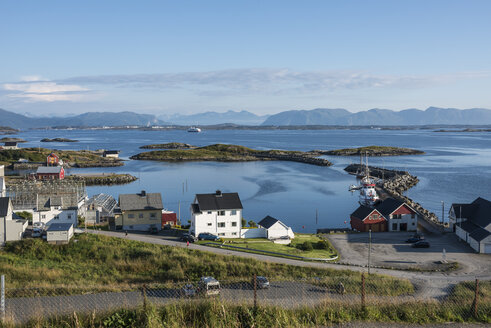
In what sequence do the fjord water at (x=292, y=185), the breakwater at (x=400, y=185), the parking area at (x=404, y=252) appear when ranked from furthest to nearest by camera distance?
1. the fjord water at (x=292, y=185)
2. the breakwater at (x=400, y=185)
3. the parking area at (x=404, y=252)

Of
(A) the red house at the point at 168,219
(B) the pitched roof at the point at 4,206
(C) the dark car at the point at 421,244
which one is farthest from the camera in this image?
(A) the red house at the point at 168,219

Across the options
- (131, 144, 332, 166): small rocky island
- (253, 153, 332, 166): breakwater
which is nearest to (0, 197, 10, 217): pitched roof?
(253, 153, 332, 166): breakwater

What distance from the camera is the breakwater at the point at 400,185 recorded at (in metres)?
43.2

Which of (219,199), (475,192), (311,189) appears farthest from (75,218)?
(475,192)

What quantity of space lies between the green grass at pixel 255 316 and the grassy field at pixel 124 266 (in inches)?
347

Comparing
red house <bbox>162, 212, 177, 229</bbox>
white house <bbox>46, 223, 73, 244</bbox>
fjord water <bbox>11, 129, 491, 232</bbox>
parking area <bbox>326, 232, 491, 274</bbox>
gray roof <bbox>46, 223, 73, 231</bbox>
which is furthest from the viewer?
fjord water <bbox>11, 129, 491, 232</bbox>

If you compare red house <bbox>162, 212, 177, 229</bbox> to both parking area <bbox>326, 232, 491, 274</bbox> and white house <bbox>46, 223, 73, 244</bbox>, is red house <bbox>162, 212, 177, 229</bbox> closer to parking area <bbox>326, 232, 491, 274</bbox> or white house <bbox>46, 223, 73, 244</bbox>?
white house <bbox>46, 223, 73, 244</bbox>

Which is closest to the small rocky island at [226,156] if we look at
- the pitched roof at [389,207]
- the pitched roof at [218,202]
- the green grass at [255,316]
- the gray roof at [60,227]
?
the pitched roof at [389,207]

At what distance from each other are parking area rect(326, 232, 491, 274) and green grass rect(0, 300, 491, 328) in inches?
778

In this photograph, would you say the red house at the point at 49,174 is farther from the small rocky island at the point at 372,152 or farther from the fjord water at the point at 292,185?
the small rocky island at the point at 372,152

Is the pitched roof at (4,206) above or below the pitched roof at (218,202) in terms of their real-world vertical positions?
above

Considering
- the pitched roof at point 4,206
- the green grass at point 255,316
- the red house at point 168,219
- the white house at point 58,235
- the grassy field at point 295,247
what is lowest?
the grassy field at point 295,247

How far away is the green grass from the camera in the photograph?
7242 millimetres

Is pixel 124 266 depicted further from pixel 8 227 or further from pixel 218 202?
pixel 218 202
